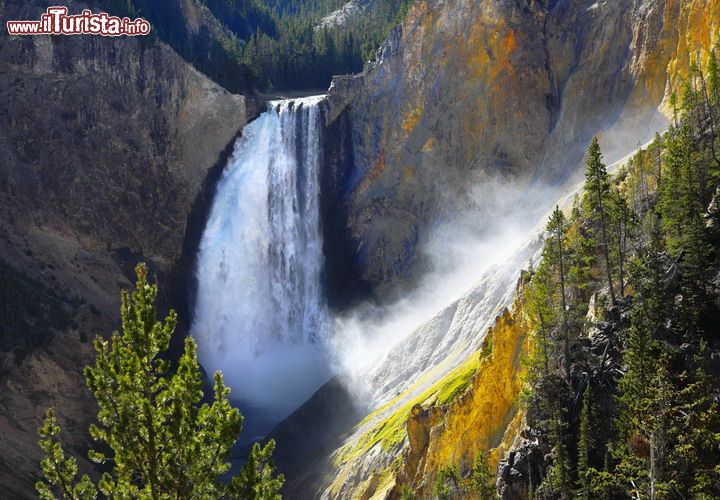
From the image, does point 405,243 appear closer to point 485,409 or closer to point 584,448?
point 485,409

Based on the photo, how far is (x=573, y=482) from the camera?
916 inches

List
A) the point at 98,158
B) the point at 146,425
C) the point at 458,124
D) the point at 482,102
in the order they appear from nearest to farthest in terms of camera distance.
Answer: the point at 146,425, the point at 482,102, the point at 458,124, the point at 98,158

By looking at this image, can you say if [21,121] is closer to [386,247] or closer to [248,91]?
[248,91]

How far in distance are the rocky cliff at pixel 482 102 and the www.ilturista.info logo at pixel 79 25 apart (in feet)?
68.4

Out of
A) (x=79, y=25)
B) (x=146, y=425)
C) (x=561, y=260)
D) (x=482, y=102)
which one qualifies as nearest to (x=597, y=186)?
(x=561, y=260)

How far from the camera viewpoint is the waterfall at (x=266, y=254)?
69062 mm

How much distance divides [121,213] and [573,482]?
2197 inches

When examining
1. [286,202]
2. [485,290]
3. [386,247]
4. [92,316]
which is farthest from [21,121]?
[485,290]

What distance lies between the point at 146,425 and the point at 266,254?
5852 cm

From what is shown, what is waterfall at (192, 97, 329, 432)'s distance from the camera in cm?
6906

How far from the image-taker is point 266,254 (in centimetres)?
7169

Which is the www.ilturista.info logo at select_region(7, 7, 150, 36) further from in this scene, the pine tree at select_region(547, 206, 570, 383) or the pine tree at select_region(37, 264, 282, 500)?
the pine tree at select_region(37, 264, 282, 500)

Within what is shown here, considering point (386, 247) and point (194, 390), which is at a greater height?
point (194, 390)

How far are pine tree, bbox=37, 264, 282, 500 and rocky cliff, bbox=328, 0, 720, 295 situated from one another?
42165 millimetres
